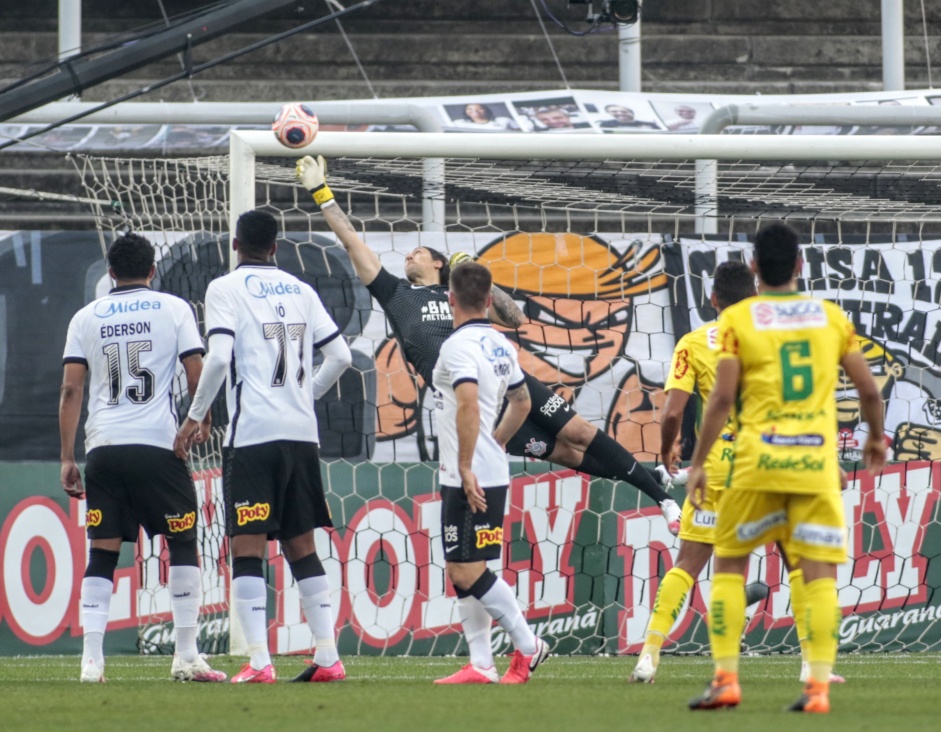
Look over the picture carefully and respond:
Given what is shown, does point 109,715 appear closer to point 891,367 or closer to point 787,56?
point 891,367

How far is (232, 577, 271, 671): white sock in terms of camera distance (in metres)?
6.41

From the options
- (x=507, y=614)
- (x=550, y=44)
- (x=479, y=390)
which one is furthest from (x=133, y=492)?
(x=550, y=44)

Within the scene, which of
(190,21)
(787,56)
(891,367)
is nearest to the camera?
(891,367)

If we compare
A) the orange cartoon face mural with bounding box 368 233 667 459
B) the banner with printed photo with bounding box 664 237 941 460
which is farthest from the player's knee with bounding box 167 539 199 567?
the banner with printed photo with bounding box 664 237 941 460

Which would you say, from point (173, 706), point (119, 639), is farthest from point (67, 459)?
point (119, 639)

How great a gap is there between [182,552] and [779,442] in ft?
9.46

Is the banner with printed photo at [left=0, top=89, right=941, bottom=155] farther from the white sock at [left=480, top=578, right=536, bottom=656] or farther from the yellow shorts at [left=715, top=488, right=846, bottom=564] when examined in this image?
the yellow shorts at [left=715, top=488, right=846, bottom=564]

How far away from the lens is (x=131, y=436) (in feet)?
21.5

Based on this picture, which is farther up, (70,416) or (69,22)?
(69,22)

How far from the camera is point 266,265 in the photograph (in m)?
6.66

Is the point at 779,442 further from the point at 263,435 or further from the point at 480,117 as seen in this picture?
the point at 480,117

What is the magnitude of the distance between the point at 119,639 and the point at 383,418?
210 centimetres

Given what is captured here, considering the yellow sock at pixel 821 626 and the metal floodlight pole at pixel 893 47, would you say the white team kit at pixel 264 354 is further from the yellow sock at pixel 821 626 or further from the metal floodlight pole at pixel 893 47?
the metal floodlight pole at pixel 893 47

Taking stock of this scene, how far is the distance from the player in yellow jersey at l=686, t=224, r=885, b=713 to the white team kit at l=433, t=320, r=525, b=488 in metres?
1.33
